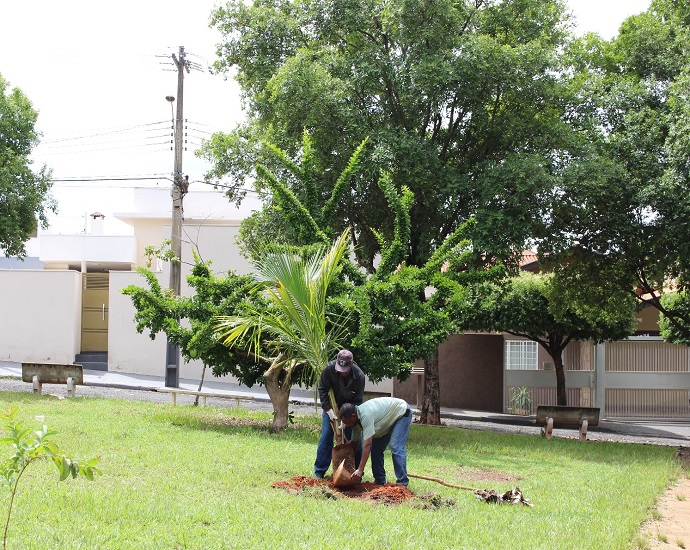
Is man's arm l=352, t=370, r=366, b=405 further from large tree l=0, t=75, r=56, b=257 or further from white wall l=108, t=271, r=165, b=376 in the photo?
white wall l=108, t=271, r=165, b=376

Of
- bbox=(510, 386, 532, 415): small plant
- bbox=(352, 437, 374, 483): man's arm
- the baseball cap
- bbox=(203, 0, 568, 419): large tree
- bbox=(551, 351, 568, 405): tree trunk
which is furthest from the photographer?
bbox=(510, 386, 532, 415): small plant

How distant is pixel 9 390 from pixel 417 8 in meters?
11.4

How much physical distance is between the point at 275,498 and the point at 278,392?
241 inches

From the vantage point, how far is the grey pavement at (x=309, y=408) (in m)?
19.5

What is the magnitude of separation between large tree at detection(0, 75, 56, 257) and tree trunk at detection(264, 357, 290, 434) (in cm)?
813

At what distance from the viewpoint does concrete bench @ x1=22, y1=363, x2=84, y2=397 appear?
56.2 ft

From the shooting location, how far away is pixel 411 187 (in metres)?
15.9

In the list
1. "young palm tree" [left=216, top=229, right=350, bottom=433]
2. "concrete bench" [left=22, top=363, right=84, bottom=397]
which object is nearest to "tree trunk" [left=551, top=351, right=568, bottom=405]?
"young palm tree" [left=216, top=229, right=350, bottom=433]

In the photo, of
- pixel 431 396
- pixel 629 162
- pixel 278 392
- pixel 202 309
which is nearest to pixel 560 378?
pixel 431 396

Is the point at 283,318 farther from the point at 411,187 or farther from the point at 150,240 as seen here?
the point at 150,240

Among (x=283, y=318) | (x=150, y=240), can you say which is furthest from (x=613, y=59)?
(x=150, y=240)

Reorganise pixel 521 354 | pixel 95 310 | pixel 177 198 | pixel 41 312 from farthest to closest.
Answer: pixel 95 310 → pixel 41 312 → pixel 521 354 → pixel 177 198

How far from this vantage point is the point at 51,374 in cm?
1734

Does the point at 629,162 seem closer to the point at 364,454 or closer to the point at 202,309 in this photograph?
the point at 202,309
